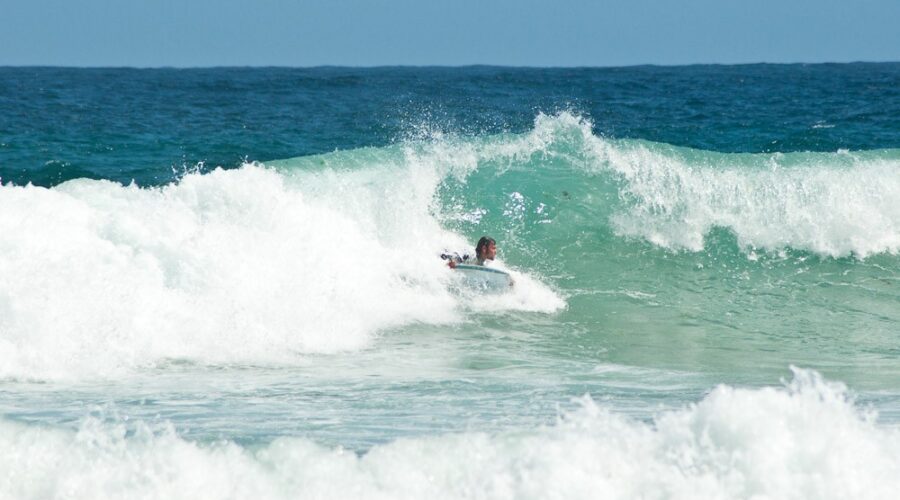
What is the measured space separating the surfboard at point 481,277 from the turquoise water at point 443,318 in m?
0.11

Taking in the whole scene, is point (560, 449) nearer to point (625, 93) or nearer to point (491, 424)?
point (491, 424)

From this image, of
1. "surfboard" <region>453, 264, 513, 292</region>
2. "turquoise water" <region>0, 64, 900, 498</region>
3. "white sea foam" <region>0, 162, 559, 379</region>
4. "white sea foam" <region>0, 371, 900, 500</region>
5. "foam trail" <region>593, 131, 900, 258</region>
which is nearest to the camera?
"white sea foam" <region>0, 371, 900, 500</region>

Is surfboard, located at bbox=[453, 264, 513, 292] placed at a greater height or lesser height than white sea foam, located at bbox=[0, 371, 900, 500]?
greater

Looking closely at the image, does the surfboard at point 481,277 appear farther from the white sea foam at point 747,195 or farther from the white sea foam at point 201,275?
the white sea foam at point 747,195

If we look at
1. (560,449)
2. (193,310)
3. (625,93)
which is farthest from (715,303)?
(625,93)

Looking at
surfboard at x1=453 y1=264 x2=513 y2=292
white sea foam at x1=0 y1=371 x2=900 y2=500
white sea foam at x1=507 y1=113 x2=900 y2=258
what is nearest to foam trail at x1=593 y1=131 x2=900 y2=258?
white sea foam at x1=507 y1=113 x2=900 y2=258

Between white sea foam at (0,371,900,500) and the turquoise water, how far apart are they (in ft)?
0.05

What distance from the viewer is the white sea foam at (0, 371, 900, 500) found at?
19.0 ft

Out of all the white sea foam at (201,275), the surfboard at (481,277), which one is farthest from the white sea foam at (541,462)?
the surfboard at (481,277)

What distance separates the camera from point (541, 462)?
5.89 meters

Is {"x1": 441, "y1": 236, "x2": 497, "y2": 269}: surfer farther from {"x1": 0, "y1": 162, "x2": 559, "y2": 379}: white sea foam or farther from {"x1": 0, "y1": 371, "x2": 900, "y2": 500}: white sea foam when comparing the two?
{"x1": 0, "y1": 371, "x2": 900, "y2": 500}: white sea foam

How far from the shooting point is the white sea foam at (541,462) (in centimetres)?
578

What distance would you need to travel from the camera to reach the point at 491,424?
693 centimetres

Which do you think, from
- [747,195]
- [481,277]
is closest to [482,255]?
[481,277]
